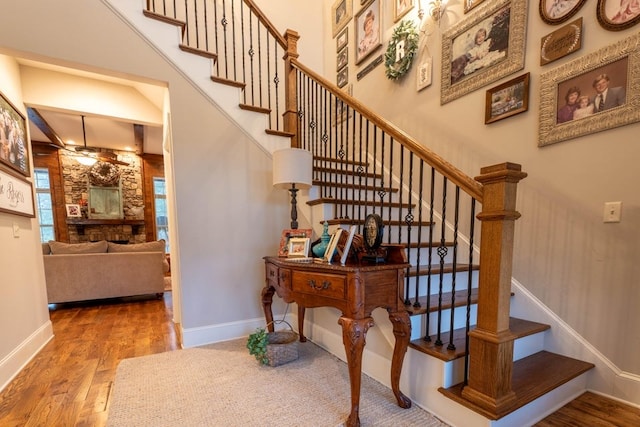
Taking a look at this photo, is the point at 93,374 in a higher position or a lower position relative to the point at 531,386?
lower

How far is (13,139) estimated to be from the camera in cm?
207

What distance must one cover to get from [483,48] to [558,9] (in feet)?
1.46

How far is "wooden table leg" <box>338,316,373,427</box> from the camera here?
1.26 meters

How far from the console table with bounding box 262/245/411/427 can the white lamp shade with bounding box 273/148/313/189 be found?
643mm

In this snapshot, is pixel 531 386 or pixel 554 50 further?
pixel 554 50

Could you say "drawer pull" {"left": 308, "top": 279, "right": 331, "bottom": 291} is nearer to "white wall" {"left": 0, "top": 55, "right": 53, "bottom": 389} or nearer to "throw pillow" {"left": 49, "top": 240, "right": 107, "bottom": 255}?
"white wall" {"left": 0, "top": 55, "right": 53, "bottom": 389}

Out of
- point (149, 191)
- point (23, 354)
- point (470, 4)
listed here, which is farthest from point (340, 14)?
point (149, 191)

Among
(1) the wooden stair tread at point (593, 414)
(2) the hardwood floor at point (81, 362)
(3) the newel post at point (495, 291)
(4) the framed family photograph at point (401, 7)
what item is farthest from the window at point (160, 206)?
(1) the wooden stair tread at point (593, 414)

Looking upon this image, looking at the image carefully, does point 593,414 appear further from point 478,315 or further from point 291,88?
point 291,88

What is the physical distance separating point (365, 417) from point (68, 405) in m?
1.62

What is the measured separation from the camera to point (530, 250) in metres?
1.83

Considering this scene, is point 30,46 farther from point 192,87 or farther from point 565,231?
point 565,231

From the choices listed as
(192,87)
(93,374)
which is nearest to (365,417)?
(93,374)

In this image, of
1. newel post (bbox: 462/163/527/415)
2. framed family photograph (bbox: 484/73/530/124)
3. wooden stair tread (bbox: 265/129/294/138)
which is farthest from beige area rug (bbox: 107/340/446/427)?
framed family photograph (bbox: 484/73/530/124)
